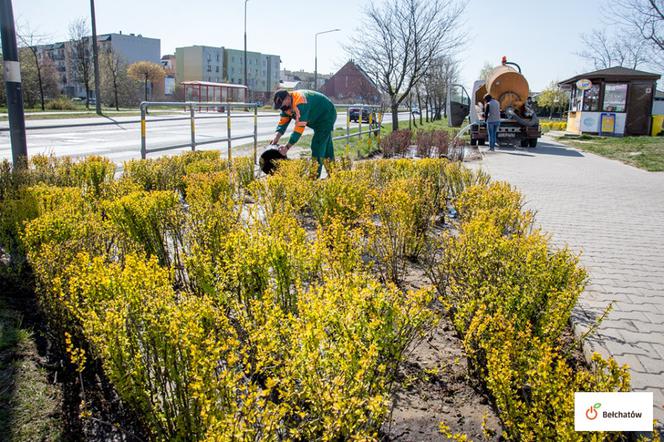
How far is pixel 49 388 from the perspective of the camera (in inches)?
114

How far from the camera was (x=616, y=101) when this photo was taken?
2872 cm

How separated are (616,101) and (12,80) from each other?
2974cm

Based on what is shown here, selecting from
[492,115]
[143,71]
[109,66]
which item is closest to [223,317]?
[492,115]

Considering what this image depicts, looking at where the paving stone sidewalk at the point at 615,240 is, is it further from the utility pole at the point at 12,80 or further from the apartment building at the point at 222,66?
the apartment building at the point at 222,66

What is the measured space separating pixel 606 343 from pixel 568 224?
4.07 m

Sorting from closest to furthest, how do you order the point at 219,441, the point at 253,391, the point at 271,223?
the point at 219,441 < the point at 253,391 < the point at 271,223

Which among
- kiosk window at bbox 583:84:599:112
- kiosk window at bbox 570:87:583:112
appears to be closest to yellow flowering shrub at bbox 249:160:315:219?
kiosk window at bbox 583:84:599:112

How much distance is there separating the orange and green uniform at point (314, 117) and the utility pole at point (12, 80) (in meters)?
3.63

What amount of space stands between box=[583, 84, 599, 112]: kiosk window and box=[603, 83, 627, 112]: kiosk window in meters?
0.44

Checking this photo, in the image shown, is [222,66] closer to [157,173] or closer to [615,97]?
[615,97]

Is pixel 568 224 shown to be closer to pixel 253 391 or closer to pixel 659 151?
pixel 253 391

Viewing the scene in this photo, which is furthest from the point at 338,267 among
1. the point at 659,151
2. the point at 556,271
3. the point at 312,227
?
the point at 659,151

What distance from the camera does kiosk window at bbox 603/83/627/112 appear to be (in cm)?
2828

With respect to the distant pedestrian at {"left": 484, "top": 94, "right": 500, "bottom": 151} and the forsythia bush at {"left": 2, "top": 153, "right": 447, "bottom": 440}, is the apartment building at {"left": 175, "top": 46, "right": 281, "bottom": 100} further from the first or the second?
the forsythia bush at {"left": 2, "top": 153, "right": 447, "bottom": 440}
